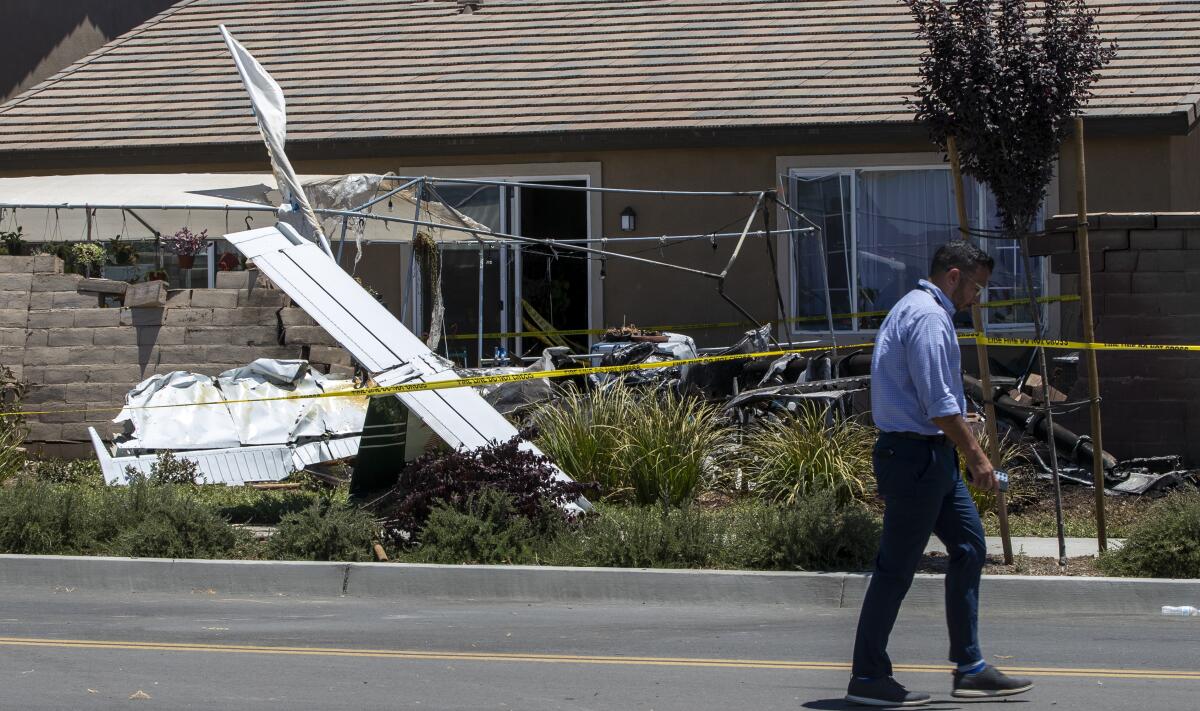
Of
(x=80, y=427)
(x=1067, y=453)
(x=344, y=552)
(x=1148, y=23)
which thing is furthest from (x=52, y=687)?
(x=1148, y=23)

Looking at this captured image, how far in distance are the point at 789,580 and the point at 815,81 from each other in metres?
8.42

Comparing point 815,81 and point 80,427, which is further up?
point 815,81

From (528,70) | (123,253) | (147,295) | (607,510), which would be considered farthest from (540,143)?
(607,510)

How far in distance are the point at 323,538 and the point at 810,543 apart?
301 cm

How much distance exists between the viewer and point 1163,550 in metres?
8.24

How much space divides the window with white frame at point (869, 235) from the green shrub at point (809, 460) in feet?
13.8

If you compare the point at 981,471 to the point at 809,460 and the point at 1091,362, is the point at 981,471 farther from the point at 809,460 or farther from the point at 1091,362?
the point at 809,460

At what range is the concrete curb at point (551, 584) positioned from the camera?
8133 mm

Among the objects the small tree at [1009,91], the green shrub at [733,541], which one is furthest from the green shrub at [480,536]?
the small tree at [1009,91]

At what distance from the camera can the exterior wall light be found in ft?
51.2

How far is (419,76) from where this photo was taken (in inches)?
676

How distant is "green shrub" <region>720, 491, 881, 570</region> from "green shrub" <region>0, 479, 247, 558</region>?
3336mm

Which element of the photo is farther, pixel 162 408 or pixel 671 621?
pixel 162 408

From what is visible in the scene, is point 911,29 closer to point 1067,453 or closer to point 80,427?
point 1067,453
